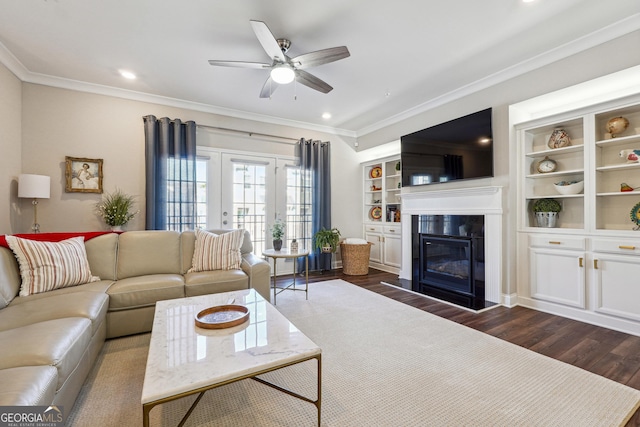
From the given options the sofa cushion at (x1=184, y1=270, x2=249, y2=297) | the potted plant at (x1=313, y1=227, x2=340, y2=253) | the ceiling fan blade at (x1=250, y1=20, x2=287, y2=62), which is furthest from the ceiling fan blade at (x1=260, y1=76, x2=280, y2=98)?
the potted plant at (x1=313, y1=227, x2=340, y2=253)

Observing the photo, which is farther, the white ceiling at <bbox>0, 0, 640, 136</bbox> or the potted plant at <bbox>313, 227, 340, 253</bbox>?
the potted plant at <bbox>313, 227, 340, 253</bbox>

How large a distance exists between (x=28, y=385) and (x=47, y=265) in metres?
1.66

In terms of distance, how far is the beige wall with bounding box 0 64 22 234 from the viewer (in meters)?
2.88

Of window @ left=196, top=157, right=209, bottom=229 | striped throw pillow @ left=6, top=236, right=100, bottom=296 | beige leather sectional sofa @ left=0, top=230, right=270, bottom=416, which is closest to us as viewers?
beige leather sectional sofa @ left=0, top=230, right=270, bottom=416

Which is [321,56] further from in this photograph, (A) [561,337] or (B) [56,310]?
(A) [561,337]

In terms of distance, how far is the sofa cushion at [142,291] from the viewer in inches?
91.4

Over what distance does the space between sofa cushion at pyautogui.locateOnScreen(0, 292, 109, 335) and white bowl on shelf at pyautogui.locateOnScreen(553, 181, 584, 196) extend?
448 centimetres

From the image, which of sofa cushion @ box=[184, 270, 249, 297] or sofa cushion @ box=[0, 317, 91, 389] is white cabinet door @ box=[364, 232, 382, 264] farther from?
sofa cushion @ box=[0, 317, 91, 389]

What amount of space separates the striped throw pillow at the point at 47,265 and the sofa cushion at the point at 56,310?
17cm

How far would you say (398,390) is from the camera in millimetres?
1697

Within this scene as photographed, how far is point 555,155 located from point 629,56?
110 cm

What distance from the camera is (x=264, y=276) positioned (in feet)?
9.86

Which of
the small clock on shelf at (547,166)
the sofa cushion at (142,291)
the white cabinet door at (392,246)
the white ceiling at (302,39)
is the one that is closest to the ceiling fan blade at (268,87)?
the white ceiling at (302,39)

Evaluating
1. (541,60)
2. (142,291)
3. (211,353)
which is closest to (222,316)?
(211,353)
